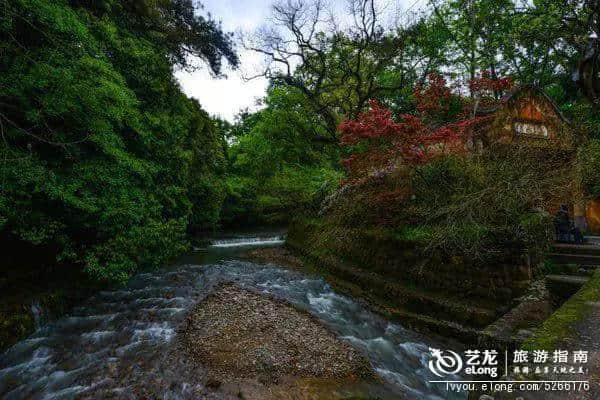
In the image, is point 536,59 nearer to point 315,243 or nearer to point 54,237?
point 315,243

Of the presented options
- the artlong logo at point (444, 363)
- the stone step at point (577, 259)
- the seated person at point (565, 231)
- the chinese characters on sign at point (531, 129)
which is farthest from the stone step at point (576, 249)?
the chinese characters on sign at point (531, 129)

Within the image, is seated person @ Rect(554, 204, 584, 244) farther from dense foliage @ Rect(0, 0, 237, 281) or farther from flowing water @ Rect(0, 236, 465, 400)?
dense foliage @ Rect(0, 0, 237, 281)

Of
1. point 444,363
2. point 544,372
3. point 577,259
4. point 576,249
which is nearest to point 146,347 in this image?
point 444,363

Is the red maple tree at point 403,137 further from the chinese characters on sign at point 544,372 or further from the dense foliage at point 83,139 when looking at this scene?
the dense foliage at point 83,139

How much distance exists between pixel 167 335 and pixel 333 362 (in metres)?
3.37

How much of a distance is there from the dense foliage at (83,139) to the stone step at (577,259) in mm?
9797

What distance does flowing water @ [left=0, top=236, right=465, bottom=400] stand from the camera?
14.0 feet

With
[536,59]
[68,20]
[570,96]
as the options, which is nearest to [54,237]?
[68,20]

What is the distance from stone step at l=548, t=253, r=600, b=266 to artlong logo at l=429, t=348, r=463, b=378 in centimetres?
442

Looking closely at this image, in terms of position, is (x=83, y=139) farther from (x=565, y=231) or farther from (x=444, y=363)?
(x=565, y=231)

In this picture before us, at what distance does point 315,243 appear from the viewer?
42.1 feet

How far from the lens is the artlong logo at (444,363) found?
503 cm

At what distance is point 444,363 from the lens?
5215mm

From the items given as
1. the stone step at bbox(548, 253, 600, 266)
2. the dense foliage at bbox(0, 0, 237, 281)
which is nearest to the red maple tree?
the stone step at bbox(548, 253, 600, 266)
